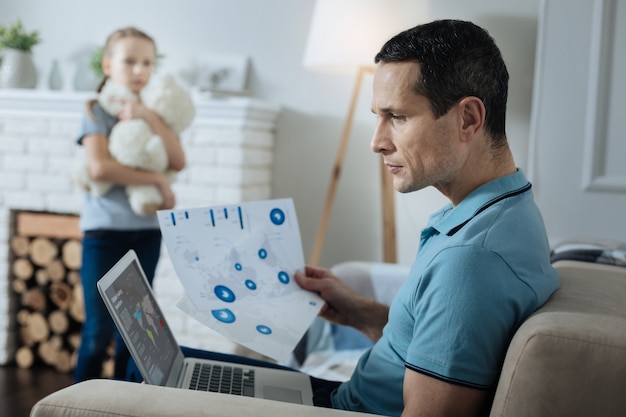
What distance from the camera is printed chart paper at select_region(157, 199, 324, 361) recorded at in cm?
127

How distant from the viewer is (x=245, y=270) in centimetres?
142

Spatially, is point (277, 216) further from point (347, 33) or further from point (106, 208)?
point (347, 33)

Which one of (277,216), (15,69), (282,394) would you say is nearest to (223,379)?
(282,394)

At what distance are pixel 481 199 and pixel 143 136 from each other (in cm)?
153

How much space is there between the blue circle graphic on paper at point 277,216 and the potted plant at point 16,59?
7.54 ft

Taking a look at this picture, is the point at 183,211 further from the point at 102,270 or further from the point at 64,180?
the point at 64,180

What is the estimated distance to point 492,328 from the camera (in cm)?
99

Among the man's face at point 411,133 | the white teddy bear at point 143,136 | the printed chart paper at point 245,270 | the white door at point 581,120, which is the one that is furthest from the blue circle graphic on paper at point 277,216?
the white door at point 581,120

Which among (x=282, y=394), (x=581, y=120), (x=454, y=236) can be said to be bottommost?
(x=282, y=394)

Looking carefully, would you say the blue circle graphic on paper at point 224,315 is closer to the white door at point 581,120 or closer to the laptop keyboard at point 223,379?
the laptop keyboard at point 223,379

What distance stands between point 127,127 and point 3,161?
1.21m

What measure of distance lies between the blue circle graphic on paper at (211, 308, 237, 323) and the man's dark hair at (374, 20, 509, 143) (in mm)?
475

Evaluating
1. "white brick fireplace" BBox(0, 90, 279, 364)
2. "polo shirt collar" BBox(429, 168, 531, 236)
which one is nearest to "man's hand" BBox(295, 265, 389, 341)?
"polo shirt collar" BBox(429, 168, 531, 236)

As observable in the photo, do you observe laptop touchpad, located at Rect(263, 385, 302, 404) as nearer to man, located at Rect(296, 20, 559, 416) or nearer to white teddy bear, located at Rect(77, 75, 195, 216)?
man, located at Rect(296, 20, 559, 416)
